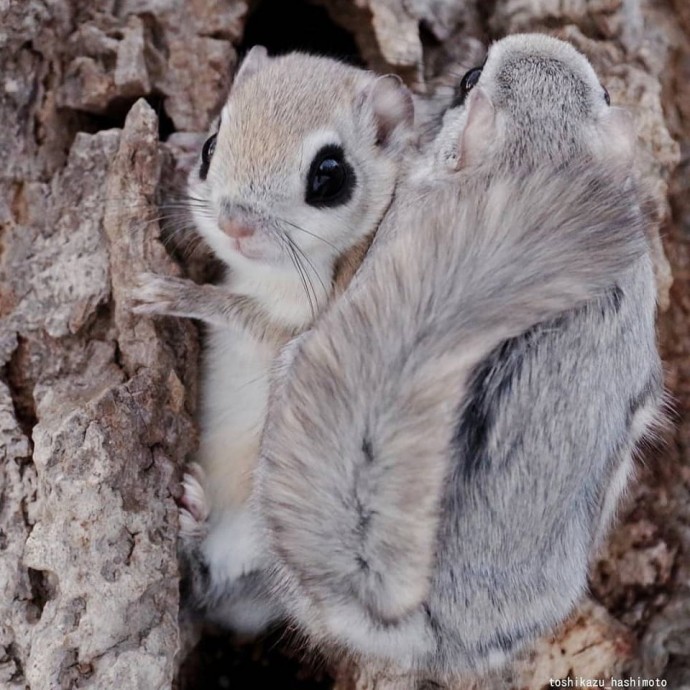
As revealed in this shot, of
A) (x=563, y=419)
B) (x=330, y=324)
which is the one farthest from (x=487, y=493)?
(x=330, y=324)

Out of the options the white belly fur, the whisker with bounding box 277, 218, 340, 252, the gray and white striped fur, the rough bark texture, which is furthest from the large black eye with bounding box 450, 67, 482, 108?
the white belly fur

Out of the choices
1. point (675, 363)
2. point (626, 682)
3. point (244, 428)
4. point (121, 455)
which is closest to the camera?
point (121, 455)

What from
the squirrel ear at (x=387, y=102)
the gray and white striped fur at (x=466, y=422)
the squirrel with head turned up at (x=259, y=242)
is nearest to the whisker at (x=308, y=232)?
the squirrel with head turned up at (x=259, y=242)

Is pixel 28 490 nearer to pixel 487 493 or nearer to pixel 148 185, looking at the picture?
pixel 148 185

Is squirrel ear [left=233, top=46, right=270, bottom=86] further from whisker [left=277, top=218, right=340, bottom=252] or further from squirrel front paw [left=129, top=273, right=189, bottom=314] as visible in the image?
squirrel front paw [left=129, top=273, right=189, bottom=314]

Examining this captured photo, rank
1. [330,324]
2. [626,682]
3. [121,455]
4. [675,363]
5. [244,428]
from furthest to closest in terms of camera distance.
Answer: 1. [675,363]
2. [244,428]
3. [626,682]
4. [121,455]
5. [330,324]
